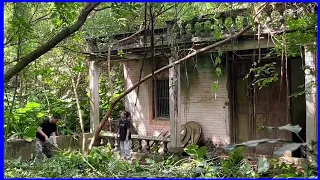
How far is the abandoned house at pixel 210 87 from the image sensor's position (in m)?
10.7

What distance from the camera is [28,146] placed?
491 inches

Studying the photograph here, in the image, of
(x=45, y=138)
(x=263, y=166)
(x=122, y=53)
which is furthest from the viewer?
(x=122, y=53)

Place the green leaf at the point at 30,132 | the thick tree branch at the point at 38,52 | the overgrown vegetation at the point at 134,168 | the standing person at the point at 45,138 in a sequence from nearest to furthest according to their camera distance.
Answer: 1. the thick tree branch at the point at 38,52
2. the overgrown vegetation at the point at 134,168
3. the standing person at the point at 45,138
4. the green leaf at the point at 30,132

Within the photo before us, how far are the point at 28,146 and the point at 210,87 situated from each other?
5.06 meters

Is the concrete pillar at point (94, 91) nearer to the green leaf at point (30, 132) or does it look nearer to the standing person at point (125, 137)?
the green leaf at point (30, 132)

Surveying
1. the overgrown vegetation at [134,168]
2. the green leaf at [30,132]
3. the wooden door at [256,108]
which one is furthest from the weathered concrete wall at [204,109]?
the overgrown vegetation at [134,168]

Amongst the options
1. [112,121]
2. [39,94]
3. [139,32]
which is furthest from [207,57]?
[39,94]

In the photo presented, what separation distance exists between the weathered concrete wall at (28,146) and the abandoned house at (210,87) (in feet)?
2.14

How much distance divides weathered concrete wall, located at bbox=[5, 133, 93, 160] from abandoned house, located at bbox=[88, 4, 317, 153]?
65 cm

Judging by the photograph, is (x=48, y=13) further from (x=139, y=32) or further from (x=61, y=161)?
(x=139, y=32)

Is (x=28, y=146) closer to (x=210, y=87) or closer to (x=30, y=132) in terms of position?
(x=30, y=132)

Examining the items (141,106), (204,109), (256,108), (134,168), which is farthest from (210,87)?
(134,168)

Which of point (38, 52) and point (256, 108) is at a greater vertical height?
point (38, 52)

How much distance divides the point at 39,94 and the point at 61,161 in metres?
7.62
